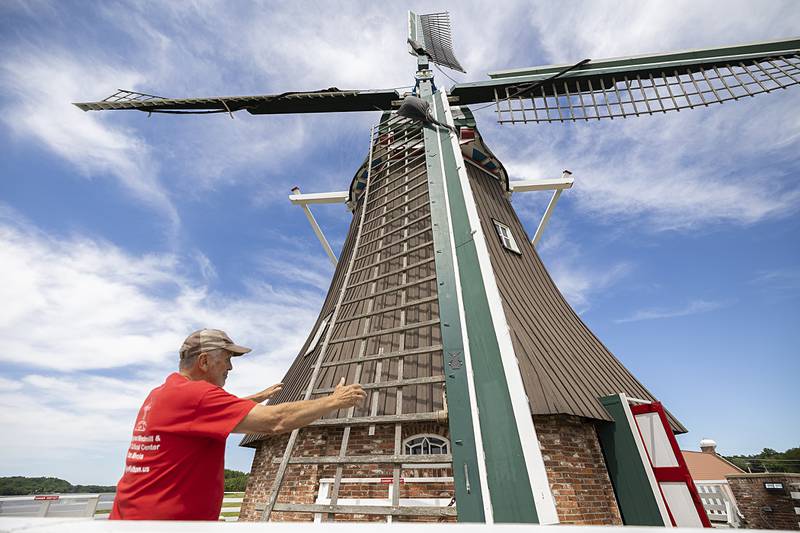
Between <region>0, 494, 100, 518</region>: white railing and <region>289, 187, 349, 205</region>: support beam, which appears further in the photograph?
<region>289, 187, 349, 205</region>: support beam

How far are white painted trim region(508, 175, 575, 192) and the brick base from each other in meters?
5.44

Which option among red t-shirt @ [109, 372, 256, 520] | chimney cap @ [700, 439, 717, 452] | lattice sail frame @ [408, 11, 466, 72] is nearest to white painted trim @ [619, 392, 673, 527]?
red t-shirt @ [109, 372, 256, 520]

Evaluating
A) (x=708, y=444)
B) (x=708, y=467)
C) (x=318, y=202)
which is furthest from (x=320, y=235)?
(x=708, y=467)

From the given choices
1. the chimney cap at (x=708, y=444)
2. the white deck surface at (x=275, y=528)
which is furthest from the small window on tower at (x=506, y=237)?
the chimney cap at (x=708, y=444)

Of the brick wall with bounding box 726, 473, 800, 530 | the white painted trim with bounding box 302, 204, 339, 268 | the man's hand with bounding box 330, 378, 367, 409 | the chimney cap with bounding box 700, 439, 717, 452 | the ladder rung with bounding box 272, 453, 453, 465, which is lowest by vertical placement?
the brick wall with bounding box 726, 473, 800, 530

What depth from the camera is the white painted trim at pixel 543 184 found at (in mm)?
8375

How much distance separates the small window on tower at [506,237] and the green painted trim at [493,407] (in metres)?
3.70

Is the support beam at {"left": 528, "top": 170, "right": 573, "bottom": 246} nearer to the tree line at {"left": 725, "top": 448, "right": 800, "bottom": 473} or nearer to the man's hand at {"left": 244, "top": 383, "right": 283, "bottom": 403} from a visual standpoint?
the man's hand at {"left": 244, "top": 383, "right": 283, "bottom": 403}

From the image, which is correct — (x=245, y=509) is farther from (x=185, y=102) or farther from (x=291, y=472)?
(x=185, y=102)

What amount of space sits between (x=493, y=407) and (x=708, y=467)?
22286 mm

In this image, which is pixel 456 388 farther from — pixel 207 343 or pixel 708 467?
pixel 708 467

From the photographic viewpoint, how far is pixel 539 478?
167 centimetres

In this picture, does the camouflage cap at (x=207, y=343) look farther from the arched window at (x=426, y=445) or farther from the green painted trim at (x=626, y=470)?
the green painted trim at (x=626, y=470)

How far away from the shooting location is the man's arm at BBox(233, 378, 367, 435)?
56.1 inches
